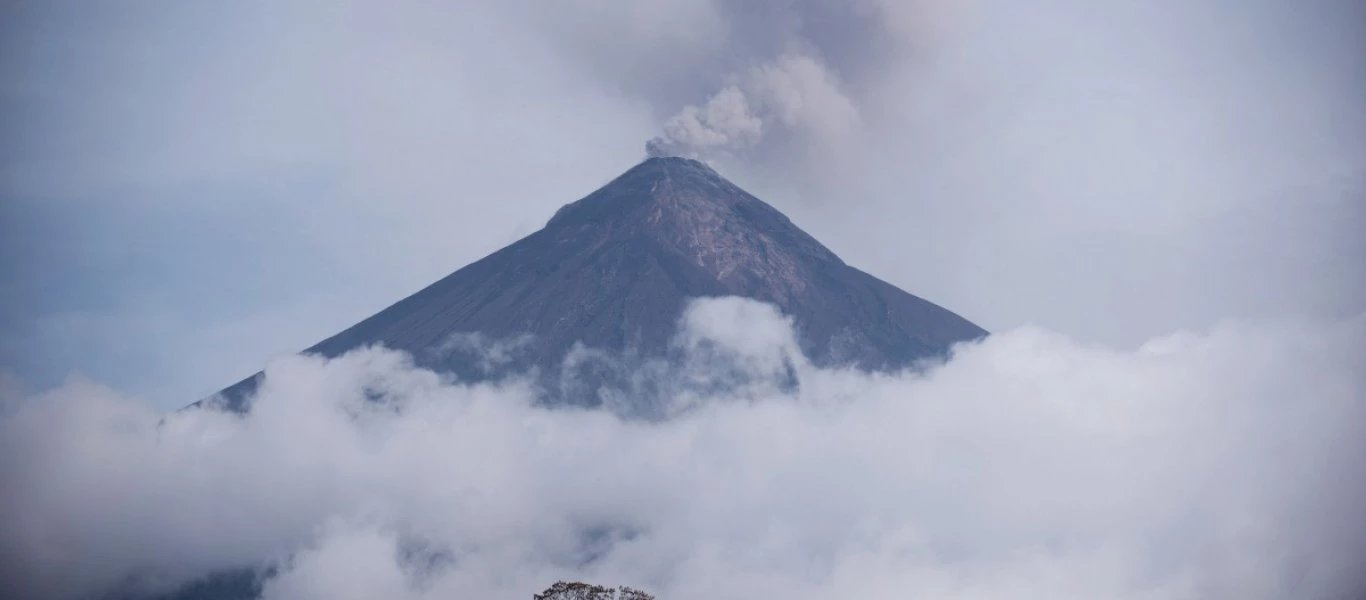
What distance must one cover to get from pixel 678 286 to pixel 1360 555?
246ft

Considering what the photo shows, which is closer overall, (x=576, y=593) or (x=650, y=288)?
(x=576, y=593)

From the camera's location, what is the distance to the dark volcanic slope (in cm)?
13688

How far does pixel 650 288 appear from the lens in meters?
141

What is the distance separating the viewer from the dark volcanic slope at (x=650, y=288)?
449 ft

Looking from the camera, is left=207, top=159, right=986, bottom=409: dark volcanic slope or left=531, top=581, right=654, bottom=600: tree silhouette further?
left=207, top=159, right=986, bottom=409: dark volcanic slope

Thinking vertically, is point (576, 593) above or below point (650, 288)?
below

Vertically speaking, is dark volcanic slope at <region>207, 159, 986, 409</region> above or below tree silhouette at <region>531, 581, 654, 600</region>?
above

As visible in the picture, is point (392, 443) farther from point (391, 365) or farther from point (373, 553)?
point (373, 553)

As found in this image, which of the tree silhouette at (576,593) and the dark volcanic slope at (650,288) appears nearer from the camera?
the tree silhouette at (576,593)

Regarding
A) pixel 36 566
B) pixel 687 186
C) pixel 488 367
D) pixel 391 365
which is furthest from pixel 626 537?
pixel 36 566

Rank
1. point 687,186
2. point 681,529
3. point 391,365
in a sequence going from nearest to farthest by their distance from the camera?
point 681,529
point 391,365
point 687,186

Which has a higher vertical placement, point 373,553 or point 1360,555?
point 373,553

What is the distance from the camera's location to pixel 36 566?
130500 mm

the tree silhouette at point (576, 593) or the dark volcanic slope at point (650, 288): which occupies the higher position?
the dark volcanic slope at point (650, 288)
